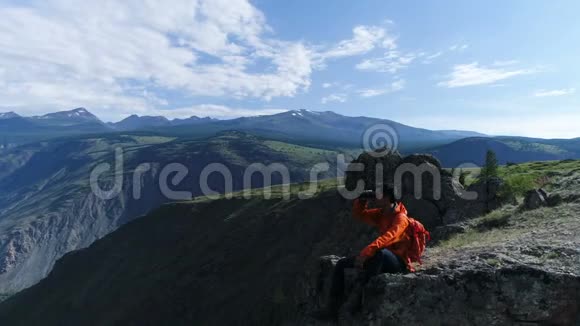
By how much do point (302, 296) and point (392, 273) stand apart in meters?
5.65

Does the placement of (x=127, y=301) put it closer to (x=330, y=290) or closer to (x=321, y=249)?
(x=321, y=249)

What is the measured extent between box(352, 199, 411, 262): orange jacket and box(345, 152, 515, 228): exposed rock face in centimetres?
1603

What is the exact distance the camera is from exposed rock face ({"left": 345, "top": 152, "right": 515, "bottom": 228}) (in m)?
28.1

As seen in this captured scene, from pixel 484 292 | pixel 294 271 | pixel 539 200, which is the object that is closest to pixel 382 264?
pixel 484 292

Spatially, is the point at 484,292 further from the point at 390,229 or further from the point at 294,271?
the point at 294,271

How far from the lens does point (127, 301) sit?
8931cm

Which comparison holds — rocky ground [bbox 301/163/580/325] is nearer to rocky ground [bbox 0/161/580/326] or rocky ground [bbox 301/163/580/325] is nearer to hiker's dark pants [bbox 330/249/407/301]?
rocky ground [bbox 0/161/580/326]

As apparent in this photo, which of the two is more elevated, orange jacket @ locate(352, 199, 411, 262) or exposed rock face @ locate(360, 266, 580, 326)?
orange jacket @ locate(352, 199, 411, 262)

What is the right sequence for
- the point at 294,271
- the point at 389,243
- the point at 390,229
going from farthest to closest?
the point at 294,271 < the point at 390,229 < the point at 389,243

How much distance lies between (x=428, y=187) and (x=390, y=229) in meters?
21.3

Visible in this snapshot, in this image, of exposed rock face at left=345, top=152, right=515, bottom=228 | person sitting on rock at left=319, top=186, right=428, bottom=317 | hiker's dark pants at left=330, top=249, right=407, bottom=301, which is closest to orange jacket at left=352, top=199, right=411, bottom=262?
person sitting on rock at left=319, top=186, right=428, bottom=317

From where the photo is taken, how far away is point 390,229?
459 inches

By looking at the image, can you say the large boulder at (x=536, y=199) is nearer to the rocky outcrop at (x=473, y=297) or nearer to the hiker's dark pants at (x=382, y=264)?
the rocky outcrop at (x=473, y=297)

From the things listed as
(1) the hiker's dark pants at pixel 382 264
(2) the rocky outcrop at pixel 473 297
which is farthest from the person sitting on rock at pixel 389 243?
(2) the rocky outcrop at pixel 473 297
